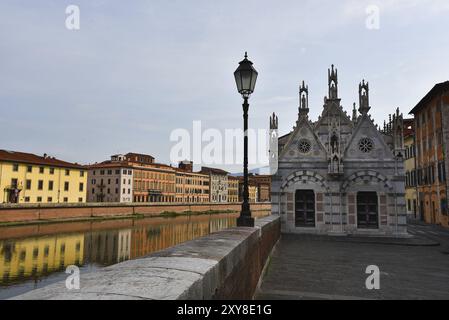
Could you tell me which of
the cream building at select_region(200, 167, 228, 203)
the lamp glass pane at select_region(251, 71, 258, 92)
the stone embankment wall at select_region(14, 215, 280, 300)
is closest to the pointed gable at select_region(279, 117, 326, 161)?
the lamp glass pane at select_region(251, 71, 258, 92)

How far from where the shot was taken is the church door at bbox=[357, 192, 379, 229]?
20.1 m

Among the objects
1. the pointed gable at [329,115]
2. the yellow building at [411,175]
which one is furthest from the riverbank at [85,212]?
the yellow building at [411,175]

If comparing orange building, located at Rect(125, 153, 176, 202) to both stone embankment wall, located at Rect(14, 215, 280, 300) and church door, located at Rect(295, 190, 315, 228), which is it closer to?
church door, located at Rect(295, 190, 315, 228)

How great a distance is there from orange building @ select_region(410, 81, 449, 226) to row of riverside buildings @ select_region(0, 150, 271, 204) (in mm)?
19367

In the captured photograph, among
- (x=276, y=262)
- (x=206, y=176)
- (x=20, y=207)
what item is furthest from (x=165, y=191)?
(x=276, y=262)

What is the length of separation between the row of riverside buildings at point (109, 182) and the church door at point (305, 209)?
455 centimetres

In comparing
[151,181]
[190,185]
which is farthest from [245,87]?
[190,185]

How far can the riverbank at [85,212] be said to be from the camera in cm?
3756

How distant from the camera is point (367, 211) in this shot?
2019cm

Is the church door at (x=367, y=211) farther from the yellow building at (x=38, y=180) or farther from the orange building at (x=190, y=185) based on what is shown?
the orange building at (x=190, y=185)

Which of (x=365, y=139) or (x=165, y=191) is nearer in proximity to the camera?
(x=365, y=139)
